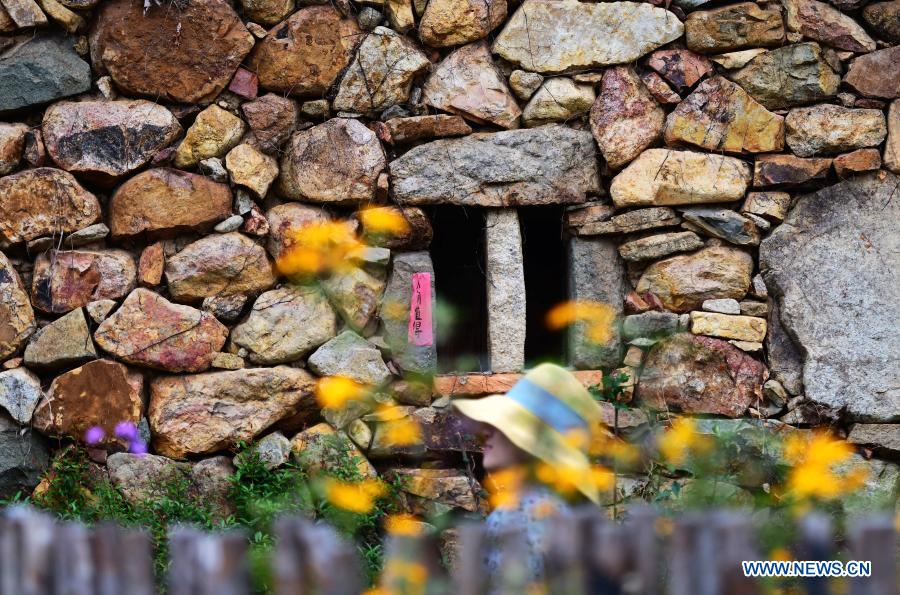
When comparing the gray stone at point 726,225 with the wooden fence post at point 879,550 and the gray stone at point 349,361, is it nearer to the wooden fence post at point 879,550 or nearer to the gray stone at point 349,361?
the gray stone at point 349,361

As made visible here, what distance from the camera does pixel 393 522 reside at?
11.4 feet

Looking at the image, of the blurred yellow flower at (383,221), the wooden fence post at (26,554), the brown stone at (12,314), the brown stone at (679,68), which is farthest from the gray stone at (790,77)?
the wooden fence post at (26,554)

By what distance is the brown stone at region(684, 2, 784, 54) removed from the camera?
3.82 meters

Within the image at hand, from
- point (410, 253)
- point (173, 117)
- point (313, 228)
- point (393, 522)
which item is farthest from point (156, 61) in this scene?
point (393, 522)

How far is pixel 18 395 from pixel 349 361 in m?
1.23

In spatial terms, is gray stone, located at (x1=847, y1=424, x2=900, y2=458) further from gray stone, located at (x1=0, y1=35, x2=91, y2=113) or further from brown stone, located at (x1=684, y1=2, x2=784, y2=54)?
gray stone, located at (x1=0, y1=35, x2=91, y2=113)

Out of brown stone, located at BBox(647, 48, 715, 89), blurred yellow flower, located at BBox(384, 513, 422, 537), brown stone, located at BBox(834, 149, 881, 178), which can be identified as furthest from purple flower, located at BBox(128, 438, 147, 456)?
brown stone, located at BBox(834, 149, 881, 178)

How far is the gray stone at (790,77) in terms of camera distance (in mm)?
3797

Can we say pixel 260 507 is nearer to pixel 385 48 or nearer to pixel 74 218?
pixel 74 218

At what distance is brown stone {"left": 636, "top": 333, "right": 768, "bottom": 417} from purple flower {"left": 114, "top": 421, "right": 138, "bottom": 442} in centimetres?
195

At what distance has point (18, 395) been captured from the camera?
A: 11.5ft

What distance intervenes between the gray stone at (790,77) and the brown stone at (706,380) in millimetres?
1024

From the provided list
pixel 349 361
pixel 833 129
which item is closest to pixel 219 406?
Answer: pixel 349 361

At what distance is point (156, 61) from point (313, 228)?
0.88m
